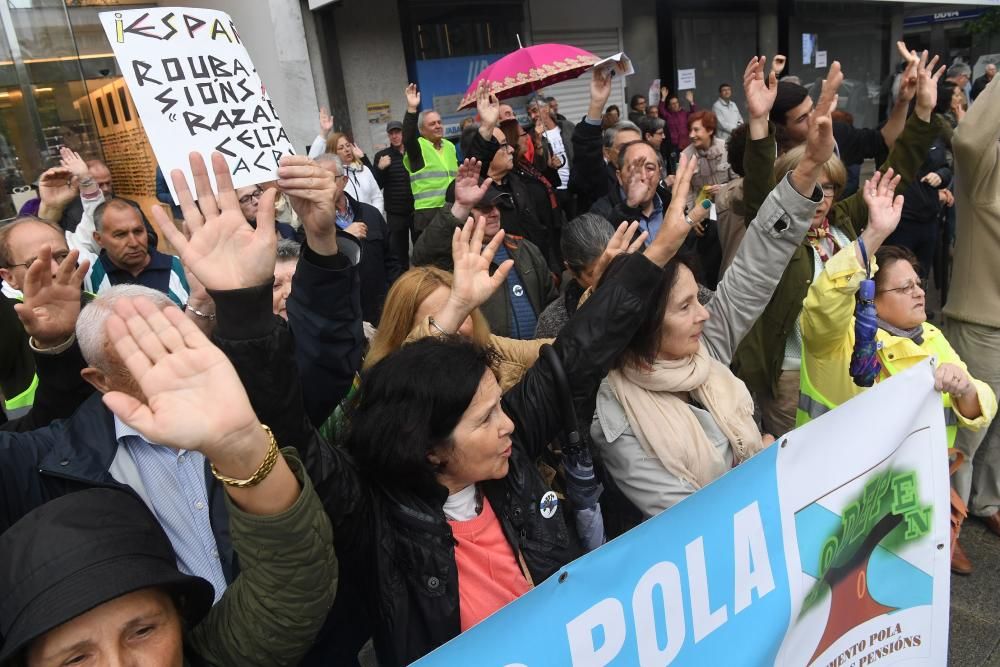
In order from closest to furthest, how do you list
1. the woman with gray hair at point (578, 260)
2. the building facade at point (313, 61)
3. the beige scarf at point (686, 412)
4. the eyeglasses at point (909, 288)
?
the beige scarf at point (686, 412) → the eyeglasses at point (909, 288) → the woman with gray hair at point (578, 260) → the building facade at point (313, 61)

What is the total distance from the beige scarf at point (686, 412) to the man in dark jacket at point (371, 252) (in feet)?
8.05

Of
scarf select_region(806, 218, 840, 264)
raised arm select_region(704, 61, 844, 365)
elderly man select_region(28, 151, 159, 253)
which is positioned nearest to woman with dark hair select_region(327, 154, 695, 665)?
raised arm select_region(704, 61, 844, 365)

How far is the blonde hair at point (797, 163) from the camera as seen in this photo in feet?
9.72

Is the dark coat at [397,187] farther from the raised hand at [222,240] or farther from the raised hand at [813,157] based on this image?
the raised hand at [222,240]

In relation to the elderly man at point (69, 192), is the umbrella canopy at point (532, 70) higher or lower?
higher

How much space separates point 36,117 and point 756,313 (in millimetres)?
9660

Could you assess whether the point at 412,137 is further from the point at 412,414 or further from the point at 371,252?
the point at 412,414

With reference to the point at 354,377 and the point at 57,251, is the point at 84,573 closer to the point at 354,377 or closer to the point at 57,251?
the point at 354,377

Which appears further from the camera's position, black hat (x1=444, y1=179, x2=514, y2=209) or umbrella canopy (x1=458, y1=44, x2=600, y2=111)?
umbrella canopy (x1=458, y1=44, x2=600, y2=111)

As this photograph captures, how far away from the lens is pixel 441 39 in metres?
9.89

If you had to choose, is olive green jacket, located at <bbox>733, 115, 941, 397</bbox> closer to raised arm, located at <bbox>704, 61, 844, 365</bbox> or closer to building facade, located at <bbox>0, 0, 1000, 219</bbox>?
raised arm, located at <bbox>704, 61, 844, 365</bbox>

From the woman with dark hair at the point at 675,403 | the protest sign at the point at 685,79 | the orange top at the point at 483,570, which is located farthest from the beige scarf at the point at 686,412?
the protest sign at the point at 685,79

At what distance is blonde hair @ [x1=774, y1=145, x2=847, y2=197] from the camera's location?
296 cm

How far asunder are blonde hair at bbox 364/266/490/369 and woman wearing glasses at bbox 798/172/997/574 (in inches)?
46.0
